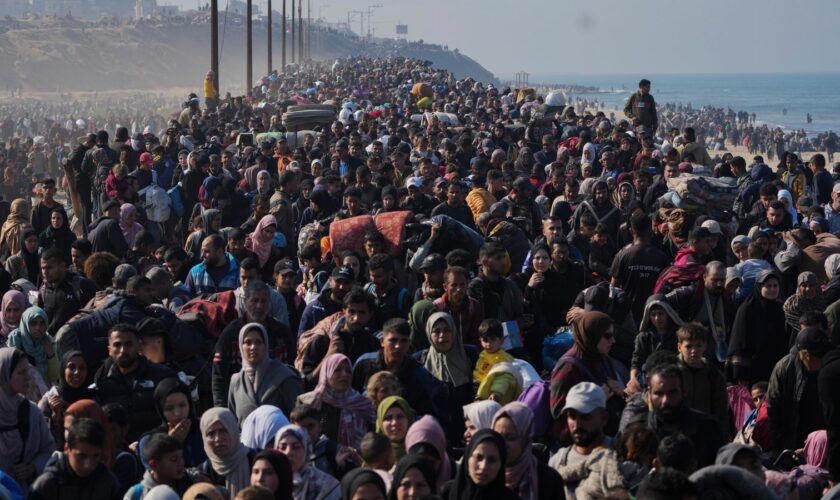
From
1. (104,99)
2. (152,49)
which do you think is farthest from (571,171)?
(152,49)

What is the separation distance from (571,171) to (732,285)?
5.20 metres

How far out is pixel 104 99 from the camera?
104500mm

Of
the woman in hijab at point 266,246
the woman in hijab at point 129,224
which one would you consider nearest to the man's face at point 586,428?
the woman in hijab at point 266,246

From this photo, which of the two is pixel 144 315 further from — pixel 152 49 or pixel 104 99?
pixel 152 49

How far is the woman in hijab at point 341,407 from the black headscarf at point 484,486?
1.55 meters

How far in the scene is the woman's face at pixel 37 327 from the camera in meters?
8.35

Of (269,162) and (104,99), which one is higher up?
(269,162)

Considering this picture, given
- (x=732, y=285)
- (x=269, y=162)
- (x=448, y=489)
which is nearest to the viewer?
(x=448, y=489)

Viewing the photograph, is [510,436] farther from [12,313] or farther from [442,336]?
[12,313]

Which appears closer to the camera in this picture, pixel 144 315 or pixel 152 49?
pixel 144 315

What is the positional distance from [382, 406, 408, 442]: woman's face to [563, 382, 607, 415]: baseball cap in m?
0.80

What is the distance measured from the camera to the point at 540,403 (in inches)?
279

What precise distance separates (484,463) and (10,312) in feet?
14.9

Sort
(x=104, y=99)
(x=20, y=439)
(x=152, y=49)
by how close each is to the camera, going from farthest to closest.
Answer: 1. (x=152, y=49)
2. (x=104, y=99)
3. (x=20, y=439)
